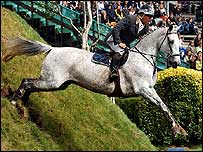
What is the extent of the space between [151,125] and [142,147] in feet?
14.8

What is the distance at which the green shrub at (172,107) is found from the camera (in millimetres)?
19609

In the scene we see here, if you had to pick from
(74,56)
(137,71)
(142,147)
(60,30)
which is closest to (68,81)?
(74,56)

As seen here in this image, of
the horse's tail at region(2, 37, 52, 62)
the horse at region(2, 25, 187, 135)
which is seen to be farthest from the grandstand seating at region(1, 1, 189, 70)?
the horse at region(2, 25, 187, 135)

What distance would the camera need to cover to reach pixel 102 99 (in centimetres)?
1603

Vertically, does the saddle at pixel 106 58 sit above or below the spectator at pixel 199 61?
above

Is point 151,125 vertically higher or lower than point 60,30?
lower

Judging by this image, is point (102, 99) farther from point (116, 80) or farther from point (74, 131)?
point (116, 80)

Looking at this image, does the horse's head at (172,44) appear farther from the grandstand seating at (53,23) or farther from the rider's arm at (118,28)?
the grandstand seating at (53,23)

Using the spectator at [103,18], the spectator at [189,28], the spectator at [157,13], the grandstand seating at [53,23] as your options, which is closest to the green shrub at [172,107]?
the grandstand seating at [53,23]

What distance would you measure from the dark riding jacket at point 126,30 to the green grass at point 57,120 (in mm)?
2474

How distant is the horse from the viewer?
1259 cm

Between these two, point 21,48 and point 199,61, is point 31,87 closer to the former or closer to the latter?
point 21,48

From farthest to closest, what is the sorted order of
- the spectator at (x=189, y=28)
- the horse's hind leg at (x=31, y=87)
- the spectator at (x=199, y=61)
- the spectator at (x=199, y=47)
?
the spectator at (x=189, y=28), the spectator at (x=199, y=47), the spectator at (x=199, y=61), the horse's hind leg at (x=31, y=87)

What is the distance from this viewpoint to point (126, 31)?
12578 millimetres
